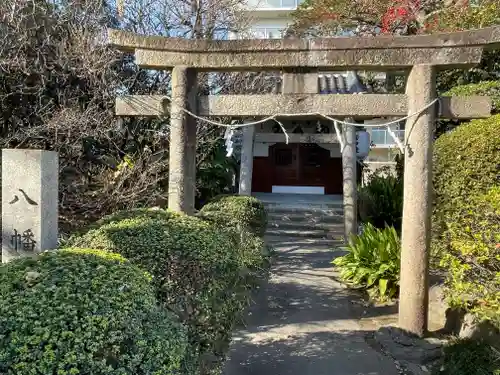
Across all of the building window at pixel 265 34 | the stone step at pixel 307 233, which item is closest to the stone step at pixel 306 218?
the stone step at pixel 307 233

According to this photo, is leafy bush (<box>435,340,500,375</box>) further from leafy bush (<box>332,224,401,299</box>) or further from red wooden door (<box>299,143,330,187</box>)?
red wooden door (<box>299,143,330,187</box>)

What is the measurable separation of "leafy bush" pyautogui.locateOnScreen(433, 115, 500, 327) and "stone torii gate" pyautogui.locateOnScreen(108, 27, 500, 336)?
1.40 ft

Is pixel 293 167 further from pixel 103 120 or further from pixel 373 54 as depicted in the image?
pixel 373 54

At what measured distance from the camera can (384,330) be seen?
15.8 feet

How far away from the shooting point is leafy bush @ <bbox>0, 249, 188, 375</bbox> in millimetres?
1738

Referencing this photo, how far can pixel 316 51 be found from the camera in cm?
451

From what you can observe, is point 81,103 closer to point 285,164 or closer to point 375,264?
point 375,264

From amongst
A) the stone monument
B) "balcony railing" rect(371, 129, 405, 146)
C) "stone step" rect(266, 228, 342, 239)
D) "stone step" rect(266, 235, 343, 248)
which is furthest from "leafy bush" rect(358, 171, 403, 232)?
"balcony railing" rect(371, 129, 405, 146)

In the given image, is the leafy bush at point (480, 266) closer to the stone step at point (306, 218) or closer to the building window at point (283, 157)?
the stone step at point (306, 218)

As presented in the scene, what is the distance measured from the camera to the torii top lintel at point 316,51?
434cm

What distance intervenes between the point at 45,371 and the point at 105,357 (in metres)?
0.26

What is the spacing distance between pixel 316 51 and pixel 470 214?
239 cm

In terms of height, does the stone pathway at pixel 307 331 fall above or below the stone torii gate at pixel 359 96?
below

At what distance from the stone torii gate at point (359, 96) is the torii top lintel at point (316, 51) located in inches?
0.4
